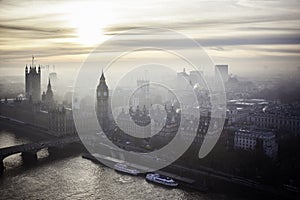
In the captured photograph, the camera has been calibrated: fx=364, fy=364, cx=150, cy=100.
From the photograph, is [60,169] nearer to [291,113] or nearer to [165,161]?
[165,161]

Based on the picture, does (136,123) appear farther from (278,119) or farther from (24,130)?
(278,119)

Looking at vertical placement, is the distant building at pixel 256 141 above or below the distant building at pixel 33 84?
below

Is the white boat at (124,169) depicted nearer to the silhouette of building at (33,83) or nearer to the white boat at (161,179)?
the white boat at (161,179)

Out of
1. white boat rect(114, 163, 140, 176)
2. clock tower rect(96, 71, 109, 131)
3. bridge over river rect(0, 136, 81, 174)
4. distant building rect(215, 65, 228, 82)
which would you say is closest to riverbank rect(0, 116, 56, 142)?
bridge over river rect(0, 136, 81, 174)

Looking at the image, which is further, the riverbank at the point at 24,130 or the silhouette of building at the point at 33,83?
the silhouette of building at the point at 33,83

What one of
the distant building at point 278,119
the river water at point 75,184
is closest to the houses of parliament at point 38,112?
the river water at point 75,184

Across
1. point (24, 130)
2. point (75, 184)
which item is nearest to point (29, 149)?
point (75, 184)

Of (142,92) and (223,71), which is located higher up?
(223,71)
